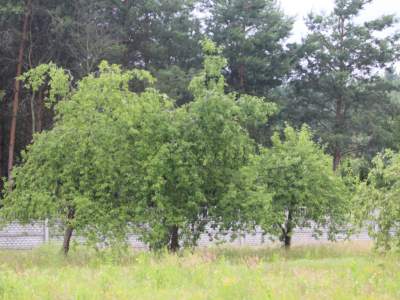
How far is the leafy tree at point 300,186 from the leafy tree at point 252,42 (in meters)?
19.8

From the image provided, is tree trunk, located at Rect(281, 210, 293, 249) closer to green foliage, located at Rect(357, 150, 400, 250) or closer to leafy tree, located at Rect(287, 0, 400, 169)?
green foliage, located at Rect(357, 150, 400, 250)

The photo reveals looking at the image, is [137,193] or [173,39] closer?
[137,193]

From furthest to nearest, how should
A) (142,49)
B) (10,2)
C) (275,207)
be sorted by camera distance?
(142,49), (10,2), (275,207)

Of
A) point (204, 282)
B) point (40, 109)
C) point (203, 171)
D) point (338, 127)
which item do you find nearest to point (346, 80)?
point (338, 127)

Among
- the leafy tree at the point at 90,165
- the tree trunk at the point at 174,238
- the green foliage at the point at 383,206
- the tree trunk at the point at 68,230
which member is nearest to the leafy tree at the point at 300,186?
the tree trunk at the point at 174,238

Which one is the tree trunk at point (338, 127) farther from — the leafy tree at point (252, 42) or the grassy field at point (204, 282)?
the grassy field at point (204, 282)

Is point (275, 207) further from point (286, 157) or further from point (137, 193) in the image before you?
point (137, 193)

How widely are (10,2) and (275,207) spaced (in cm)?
2070

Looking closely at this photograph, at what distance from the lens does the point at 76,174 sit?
17.2 meters

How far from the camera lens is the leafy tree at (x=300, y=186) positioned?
20.2 meters

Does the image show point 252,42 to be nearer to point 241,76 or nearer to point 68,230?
point 241,76

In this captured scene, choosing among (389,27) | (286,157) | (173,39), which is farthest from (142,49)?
(286,157)

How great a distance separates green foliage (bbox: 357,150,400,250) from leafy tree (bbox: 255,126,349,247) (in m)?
4.96

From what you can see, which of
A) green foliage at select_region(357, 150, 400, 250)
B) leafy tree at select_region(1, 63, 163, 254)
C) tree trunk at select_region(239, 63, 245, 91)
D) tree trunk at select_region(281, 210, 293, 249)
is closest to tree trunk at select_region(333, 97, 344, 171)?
tree trunk at select_region(239, 63, 245, 91)
